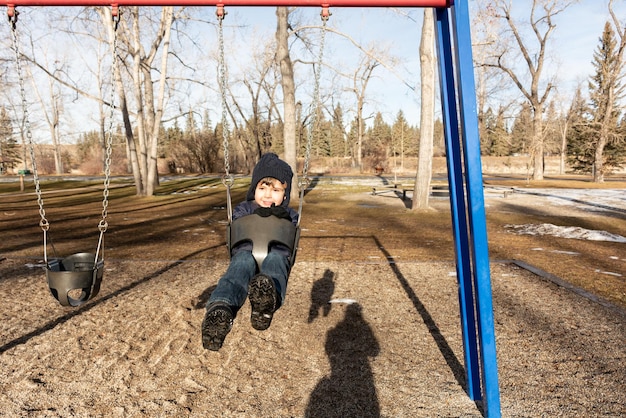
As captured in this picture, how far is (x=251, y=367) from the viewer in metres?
3.12

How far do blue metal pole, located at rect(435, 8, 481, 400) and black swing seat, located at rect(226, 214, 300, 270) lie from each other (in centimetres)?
115

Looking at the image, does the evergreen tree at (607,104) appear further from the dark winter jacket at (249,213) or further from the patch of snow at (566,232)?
the dark winter jacket at (249,213)

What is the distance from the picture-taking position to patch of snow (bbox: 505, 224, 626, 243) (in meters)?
8.20

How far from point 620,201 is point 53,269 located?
1733 cm

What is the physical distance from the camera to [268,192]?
371 cm

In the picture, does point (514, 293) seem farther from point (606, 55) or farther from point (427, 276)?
point (606, 55)

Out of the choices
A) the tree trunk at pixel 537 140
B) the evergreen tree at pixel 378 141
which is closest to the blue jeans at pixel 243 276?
the evergreen tree at pixel 378 141

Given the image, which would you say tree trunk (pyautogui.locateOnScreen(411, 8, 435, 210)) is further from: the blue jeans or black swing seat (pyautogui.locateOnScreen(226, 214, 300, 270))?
the blue jeans

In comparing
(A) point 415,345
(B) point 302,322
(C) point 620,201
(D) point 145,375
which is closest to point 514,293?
(A) point 415,345

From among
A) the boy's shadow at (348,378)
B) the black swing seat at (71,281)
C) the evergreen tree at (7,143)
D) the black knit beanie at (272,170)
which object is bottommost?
the boy's shadow at (348,378)

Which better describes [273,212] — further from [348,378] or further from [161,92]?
[161,92]

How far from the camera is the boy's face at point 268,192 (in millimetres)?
3697

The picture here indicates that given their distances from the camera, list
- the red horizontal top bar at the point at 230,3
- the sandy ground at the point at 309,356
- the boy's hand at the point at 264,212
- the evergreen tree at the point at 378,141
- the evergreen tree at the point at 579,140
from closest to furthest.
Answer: the sandy ground at the point at 309,356 < the red horizontal top bar at the point at 230,3 < the boy's hand at the point at 264,212 < the evergreen tree at the point at 579,140 < the evergreen tree at the point at 378,141

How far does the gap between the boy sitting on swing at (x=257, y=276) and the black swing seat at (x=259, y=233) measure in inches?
1.7
